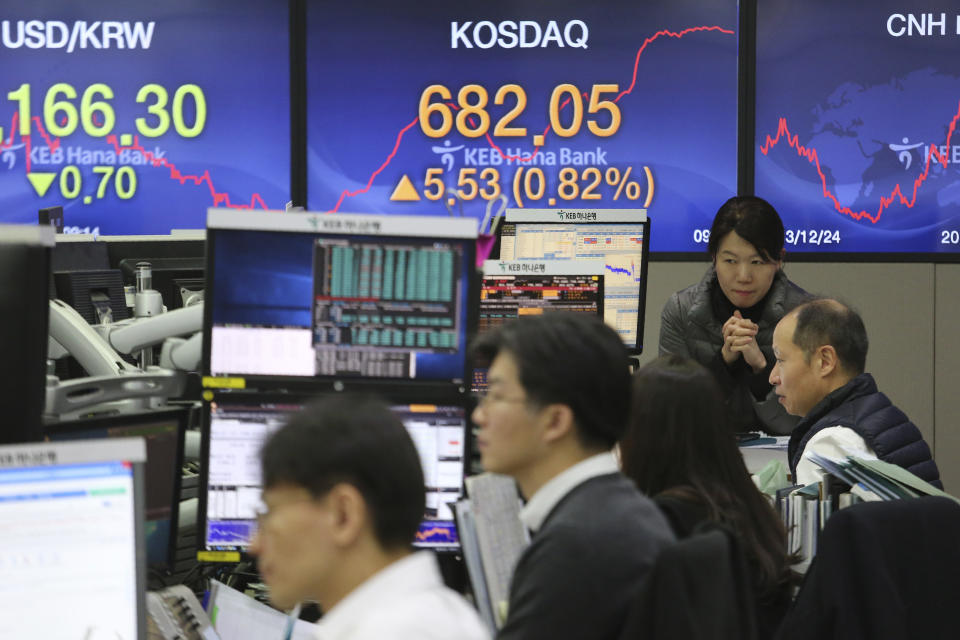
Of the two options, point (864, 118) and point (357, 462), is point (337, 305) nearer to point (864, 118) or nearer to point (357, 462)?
point (357, 462)

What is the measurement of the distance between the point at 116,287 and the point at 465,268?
123 cm

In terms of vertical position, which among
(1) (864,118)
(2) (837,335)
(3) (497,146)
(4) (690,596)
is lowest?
(4) (690,596)

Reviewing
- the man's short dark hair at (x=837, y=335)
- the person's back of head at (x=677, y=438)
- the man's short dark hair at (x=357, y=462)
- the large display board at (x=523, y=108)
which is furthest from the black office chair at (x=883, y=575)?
the large display board at (x=523, y=108)

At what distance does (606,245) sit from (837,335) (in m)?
0.91

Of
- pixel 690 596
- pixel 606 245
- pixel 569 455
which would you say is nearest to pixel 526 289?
pixel 606 245

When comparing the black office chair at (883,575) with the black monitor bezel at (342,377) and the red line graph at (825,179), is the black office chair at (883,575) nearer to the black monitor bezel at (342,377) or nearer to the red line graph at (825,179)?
the black monitor bezel at (342,377)

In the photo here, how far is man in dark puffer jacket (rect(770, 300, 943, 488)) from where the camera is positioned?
271 centimetres

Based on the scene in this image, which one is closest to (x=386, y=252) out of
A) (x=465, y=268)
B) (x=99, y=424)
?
(x=465, y=268)

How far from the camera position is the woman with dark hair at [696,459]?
80.7 inches

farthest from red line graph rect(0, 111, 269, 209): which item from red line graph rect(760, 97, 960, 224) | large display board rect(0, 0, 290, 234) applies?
red line graph rect(760, 97, 960, 224)

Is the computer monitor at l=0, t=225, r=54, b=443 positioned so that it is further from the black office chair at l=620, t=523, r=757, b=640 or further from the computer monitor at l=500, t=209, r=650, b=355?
the computer monitor at l=500, t=209, r=650, b=355

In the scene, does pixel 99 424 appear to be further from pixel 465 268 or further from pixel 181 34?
pixel 181 34

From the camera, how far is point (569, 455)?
160 centimetres

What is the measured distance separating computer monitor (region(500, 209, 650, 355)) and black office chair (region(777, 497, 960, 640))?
5.19ft
